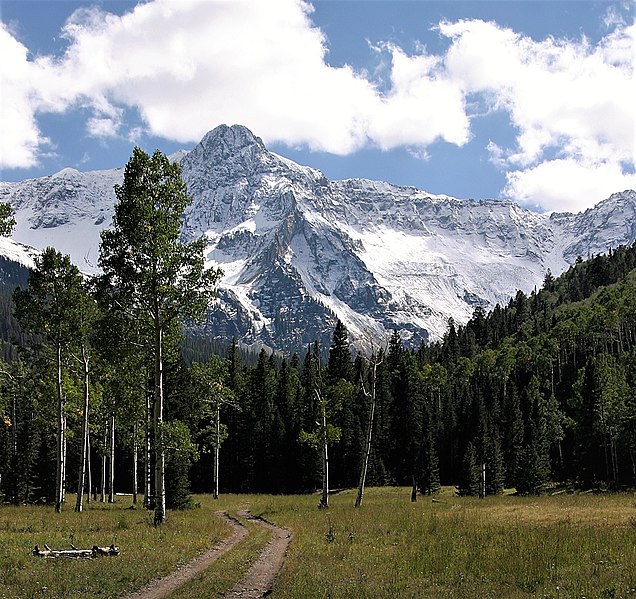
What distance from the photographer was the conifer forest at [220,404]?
27.1m

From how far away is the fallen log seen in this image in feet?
57.0

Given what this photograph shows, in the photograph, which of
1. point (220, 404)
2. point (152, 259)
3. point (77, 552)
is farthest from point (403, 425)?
point (77, 552)

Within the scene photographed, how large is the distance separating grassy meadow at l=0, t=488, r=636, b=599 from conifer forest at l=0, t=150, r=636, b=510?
438 centimetres

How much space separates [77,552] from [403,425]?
5211 centimetres

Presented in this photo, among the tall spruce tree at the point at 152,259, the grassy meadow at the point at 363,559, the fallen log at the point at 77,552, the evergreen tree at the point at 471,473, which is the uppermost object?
the tall spruce tree at the point at 152,259

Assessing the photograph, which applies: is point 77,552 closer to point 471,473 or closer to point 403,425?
point 471,473

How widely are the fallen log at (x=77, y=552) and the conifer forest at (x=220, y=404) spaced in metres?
7.20

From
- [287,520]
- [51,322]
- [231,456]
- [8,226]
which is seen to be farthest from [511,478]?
[8,226]

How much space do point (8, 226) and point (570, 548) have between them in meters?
21.1

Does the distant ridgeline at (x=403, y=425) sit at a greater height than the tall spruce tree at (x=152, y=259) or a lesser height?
lesser

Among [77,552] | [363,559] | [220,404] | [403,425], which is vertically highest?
[220,404]

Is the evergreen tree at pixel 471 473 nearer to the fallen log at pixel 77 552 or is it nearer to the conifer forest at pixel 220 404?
the conifer forest at pixel 220 404

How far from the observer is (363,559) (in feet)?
60.5

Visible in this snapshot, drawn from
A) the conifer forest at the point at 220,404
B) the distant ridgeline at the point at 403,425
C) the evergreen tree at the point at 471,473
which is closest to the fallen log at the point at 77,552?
the conifer forest at the point at 220,404
